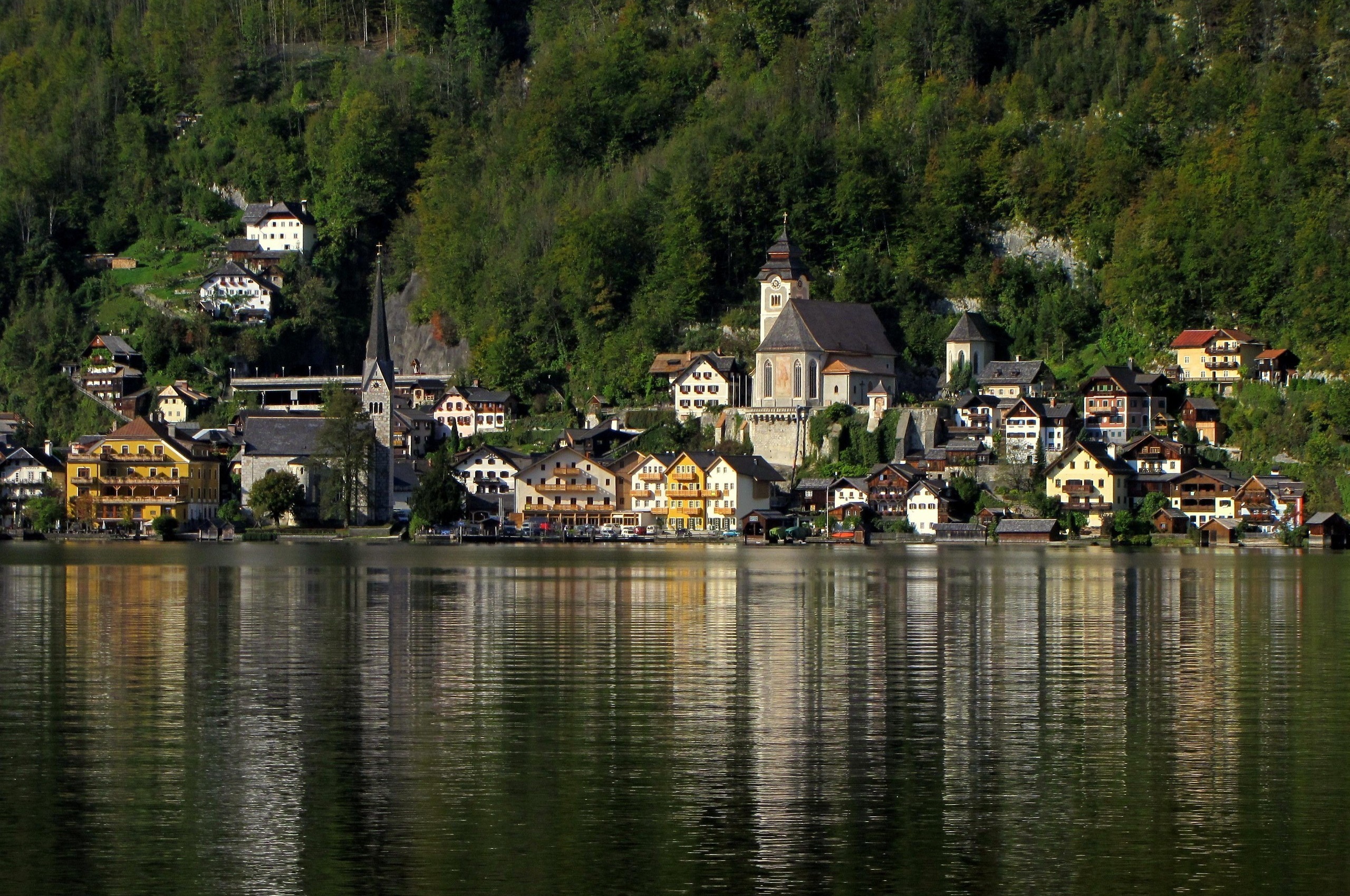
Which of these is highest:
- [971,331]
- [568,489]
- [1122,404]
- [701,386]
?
Answer: [971,331]

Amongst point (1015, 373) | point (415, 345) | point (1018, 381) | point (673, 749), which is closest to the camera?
point (673, 749)

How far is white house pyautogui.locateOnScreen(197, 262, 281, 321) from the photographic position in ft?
375

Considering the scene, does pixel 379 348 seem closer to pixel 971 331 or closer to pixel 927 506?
pixel 971 331

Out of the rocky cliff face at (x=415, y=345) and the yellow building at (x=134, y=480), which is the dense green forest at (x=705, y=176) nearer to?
the rocky cliff face at (x=415, y=345)

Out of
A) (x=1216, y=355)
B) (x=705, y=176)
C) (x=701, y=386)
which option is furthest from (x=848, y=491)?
(x=705, y=176)

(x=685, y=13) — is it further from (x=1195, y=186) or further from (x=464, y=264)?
(x=1195, y=186)

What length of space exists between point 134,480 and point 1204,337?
161 ft

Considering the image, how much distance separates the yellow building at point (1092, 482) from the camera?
83438mm

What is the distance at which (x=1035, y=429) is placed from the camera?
3462 inches

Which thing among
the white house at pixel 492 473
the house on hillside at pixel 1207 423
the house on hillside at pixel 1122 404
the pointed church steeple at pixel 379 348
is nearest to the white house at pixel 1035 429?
the house on hillside at pixel 1122 404

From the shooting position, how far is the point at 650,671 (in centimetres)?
2806

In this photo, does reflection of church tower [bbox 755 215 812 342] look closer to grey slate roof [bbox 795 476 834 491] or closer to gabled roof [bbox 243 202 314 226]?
grey slate roof [bbox 795 476 834 491]

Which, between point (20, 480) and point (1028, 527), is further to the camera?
point (20, 480)

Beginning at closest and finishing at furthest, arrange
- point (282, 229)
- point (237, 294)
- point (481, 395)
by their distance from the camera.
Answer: point (481, 395), point (237, 294), point (282, 229)
